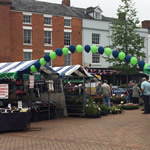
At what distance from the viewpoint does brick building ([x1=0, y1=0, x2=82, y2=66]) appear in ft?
103

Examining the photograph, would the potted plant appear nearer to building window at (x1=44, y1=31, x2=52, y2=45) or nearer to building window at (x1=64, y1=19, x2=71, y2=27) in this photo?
building window at (x1=44, y1=31, x2=52, y2=45)

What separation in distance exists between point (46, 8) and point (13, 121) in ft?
86.3

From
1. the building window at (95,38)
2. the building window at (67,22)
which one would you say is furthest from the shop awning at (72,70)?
the building window at (95,38)

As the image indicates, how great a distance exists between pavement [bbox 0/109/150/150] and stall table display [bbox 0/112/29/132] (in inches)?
10.5

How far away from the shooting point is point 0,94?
1147 cm

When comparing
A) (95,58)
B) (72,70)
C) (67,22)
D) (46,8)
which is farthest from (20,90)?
(95,58)

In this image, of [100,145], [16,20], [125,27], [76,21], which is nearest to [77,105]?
[100,145]

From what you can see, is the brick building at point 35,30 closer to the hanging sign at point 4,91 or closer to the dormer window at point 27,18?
the dormer window at point 27,18

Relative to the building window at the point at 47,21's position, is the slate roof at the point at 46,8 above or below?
above

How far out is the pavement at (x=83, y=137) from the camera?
8.14 meters

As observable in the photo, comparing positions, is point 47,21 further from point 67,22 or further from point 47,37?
point 67,22

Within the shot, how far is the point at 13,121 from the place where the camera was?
10820mm

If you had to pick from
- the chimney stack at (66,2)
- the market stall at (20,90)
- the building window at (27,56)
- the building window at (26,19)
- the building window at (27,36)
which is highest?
the chimney stack at (66,2)

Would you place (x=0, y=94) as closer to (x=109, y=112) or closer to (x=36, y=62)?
(x=36, y=62)
